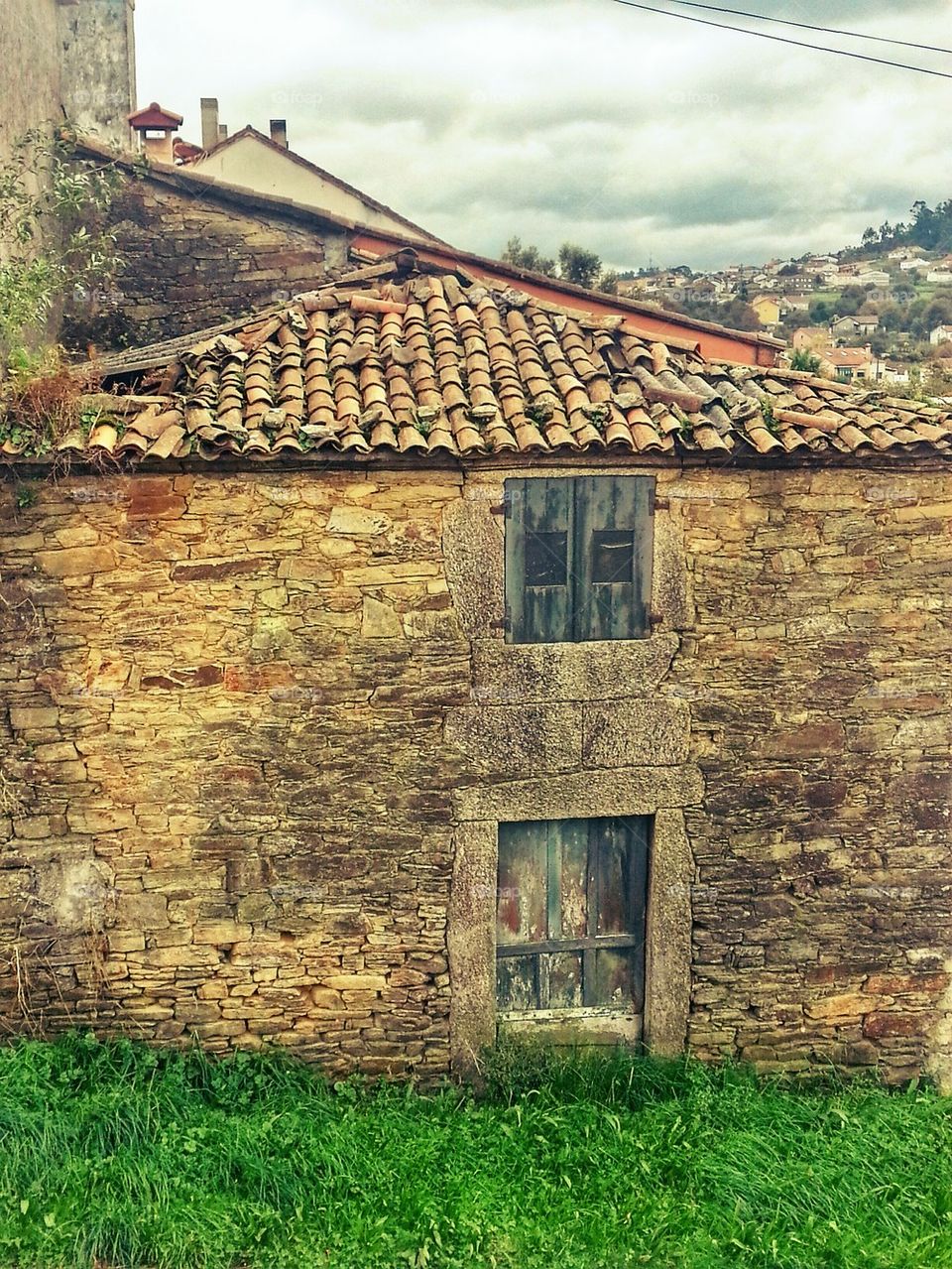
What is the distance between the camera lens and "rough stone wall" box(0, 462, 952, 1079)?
17.9ft

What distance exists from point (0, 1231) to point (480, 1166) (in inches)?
89.0

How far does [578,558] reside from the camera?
19.1 feet

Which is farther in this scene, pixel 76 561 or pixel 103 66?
pixel 103 66

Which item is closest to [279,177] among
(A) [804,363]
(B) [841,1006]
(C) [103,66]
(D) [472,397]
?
(C) [103,66]

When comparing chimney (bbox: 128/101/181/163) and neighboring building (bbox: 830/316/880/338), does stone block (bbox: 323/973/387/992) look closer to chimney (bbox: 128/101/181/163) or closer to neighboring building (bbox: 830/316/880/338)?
chimney (bbox: 128/101/181/163)

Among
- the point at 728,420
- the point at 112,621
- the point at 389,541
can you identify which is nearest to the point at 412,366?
the point at 389,541

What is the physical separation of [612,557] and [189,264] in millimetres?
4714

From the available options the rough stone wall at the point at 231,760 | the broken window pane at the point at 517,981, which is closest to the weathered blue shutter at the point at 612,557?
the rough stone wall at the point at 231,760

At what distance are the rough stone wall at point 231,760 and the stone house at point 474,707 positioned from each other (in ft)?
0.06

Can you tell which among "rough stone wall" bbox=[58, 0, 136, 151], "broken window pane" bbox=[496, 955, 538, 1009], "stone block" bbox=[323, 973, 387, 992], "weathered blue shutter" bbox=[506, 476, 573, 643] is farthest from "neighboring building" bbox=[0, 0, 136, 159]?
"broken window pane" bbox=[496, 955, 538, 1009]

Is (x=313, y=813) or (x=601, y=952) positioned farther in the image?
(x=601, y=952)

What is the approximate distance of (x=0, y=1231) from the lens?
453 cm

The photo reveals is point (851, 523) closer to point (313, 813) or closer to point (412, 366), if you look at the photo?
point (412, 366)

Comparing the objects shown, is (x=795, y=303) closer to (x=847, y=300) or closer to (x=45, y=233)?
(x=847, y=300)
